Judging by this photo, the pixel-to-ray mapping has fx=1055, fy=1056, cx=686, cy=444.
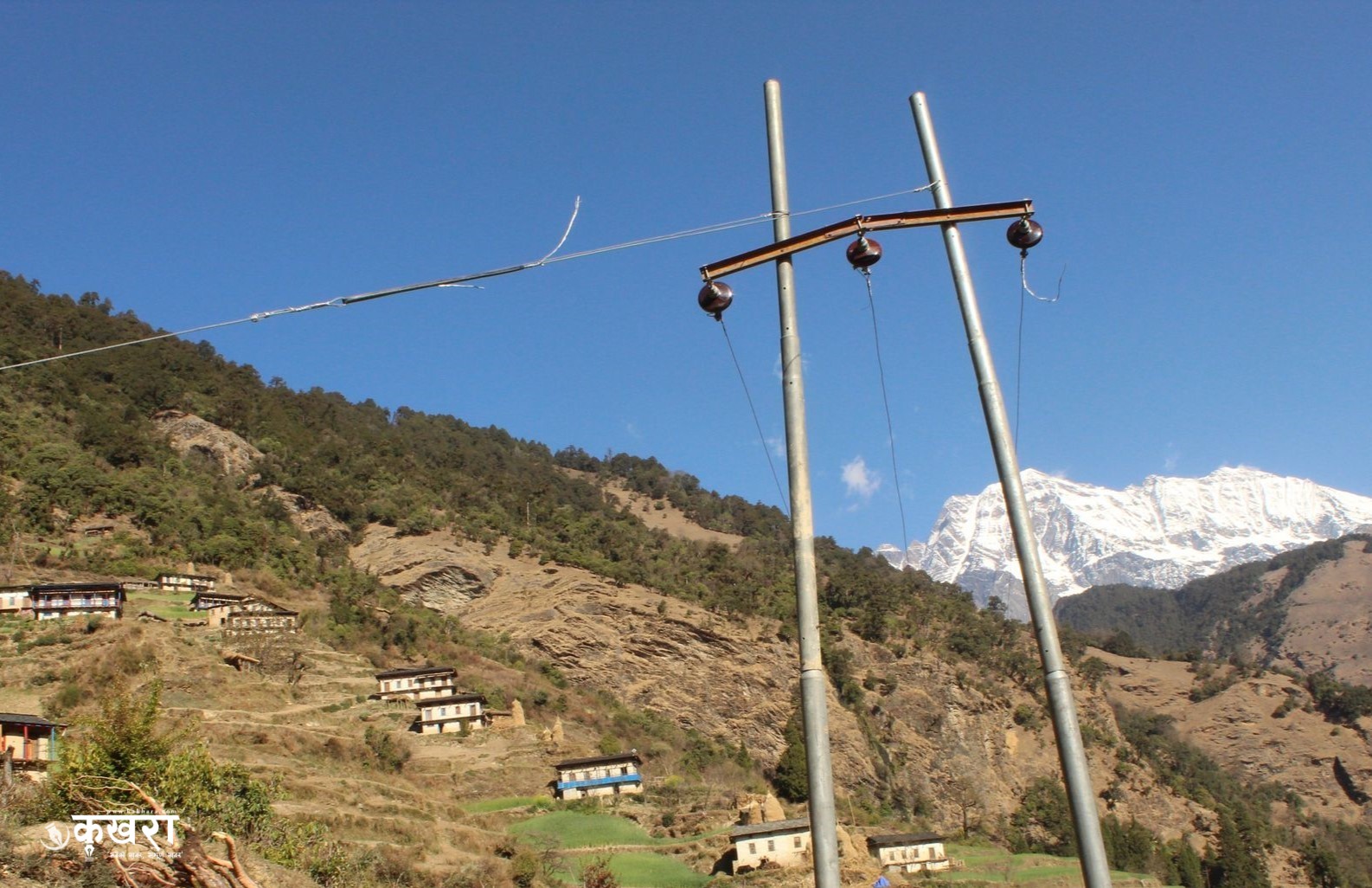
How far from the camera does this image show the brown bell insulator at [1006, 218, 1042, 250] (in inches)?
342

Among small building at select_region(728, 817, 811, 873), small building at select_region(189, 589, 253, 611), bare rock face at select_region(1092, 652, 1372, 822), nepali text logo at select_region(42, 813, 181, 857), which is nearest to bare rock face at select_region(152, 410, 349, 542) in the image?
small building at select_region(189, 589, 253, 611)

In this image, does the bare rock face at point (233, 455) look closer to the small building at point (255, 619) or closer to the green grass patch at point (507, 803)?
the small building at point (255, 619)

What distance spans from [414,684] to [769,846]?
24.4 m

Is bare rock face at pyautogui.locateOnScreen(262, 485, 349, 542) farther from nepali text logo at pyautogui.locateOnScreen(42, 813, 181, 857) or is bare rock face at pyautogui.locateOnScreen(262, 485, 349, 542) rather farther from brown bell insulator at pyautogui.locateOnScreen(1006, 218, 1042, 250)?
brown bell insulator at pyautogui.locateOnScreen(1006, 218, 1042, 250)

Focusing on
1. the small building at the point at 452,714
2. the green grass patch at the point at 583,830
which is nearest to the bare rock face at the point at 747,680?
the small building at the point at 452,714

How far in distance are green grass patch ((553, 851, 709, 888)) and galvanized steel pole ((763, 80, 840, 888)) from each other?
27941 mm

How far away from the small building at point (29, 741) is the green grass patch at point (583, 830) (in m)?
16.3

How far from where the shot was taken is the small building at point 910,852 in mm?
46188

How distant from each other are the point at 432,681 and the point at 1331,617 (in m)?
172

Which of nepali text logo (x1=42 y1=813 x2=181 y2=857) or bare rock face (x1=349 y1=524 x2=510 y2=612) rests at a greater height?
bare rock face (x1=349 y1=524 x2=510 y2=612)

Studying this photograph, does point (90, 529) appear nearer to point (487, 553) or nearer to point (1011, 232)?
point (487, 553)

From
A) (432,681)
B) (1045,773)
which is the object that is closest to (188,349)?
(432,681)

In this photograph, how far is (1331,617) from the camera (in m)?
177

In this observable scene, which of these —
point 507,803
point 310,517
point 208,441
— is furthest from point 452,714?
point 208,441
